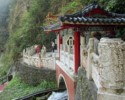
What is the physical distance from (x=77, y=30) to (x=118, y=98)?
564 cm

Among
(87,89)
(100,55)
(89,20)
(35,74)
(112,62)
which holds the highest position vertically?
(89,20)

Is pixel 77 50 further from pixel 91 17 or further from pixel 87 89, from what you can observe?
pixel 87 89

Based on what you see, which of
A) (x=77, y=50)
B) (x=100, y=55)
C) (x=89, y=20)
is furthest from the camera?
(x=77, y=50)

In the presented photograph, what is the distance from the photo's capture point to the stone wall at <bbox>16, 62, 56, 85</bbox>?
57.9 feet

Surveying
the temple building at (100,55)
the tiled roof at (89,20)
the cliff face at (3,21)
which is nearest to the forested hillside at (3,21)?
the cliff face at (3,21)

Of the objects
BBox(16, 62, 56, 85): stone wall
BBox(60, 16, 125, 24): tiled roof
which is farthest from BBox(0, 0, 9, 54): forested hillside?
BBox(60, 16, 125, 24): tiled roof

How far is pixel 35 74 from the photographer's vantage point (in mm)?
18484

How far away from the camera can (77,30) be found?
10.0 m

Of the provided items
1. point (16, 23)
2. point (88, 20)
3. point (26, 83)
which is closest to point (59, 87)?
point (26, 83)

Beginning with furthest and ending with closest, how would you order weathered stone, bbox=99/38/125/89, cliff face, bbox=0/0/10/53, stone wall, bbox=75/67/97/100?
1. cliff face, bbox=0/0/10/53
2. stone wall, bbox=75/67/97/100
3. weathered stone, bbox=99/38/125/89

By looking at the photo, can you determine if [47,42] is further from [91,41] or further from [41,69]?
A: [91,41]

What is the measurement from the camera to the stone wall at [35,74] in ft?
57.9

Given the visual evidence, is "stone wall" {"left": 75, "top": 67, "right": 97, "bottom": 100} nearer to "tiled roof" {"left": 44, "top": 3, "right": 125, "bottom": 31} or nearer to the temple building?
the temple building

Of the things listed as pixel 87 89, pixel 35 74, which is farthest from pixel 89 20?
pixel 35 74
